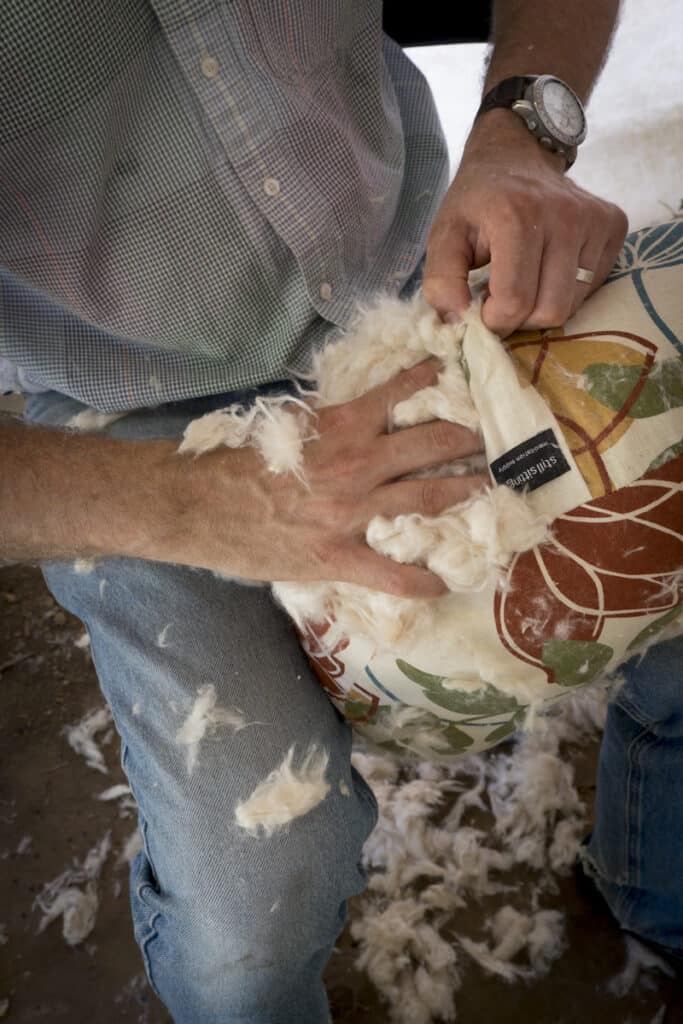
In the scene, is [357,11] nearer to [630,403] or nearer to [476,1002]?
[630,403]

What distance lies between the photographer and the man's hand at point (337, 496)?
2.22 feet

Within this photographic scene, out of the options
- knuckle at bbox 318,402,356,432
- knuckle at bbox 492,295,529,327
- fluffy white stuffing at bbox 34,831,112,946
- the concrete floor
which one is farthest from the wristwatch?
fluffy white stuffing at bbox 34,831,112,946

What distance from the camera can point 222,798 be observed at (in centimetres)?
76

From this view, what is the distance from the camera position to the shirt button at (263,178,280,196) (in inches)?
29.9

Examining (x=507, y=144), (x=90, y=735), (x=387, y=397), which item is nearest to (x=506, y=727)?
(x=387, y=397)

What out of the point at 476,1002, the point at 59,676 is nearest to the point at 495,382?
the point at 476,1002

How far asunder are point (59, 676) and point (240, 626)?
30.9 inches

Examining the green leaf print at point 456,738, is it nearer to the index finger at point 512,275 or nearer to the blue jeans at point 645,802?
the blue jeans at point 645,802

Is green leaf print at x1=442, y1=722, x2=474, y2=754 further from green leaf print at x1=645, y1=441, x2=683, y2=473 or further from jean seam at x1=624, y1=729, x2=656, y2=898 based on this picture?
green leaf print at x1=645, y1=441, x2=683, y2=473

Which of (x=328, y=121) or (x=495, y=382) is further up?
(x=328, y=121)

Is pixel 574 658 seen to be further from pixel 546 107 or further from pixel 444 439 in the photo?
pixel 546 107

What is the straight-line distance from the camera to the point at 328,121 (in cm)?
79

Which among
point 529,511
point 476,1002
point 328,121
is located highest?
point 328,121

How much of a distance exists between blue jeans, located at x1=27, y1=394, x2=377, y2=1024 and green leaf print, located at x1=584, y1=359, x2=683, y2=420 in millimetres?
389
